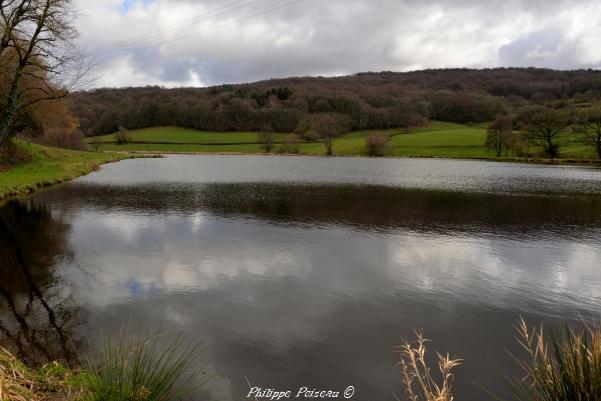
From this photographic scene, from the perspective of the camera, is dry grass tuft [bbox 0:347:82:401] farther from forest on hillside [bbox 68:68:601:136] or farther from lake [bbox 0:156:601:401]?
forest on hillside [bbox 68:68:601:136]

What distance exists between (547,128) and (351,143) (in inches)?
1968

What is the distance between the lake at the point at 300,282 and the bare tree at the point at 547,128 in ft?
208

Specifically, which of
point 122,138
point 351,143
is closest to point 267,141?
point 351,143

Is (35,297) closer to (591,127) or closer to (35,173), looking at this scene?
(35,173)

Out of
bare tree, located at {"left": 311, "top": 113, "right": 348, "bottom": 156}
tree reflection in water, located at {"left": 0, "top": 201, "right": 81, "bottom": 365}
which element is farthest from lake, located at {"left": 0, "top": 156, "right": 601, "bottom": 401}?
bare tree, located at {"left": 311, "top": 113, "right": 348, "bottom": 156}

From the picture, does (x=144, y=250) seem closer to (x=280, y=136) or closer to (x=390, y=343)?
(x=390, y=343)

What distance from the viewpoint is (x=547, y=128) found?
82.9m

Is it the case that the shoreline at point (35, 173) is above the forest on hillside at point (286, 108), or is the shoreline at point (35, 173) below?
below

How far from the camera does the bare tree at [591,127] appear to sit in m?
77.2

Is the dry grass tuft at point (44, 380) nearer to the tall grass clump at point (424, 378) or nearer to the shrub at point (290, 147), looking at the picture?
the tall grass clump at point (424, 378)

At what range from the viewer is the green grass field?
327 feet

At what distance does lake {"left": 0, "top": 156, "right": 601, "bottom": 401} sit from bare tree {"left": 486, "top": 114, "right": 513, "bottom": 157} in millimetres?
70295

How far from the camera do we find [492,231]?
21.8m

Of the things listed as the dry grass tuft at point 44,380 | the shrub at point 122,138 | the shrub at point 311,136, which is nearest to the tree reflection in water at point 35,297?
the dry grass tuft at point 44,380
